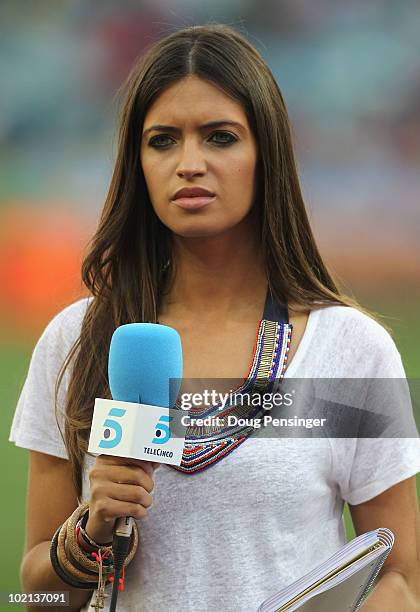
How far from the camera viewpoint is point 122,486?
1.07 meters

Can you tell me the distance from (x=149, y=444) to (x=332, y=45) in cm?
388

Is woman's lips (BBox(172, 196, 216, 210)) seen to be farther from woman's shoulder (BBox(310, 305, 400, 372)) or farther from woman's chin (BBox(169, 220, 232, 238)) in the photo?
woman's shoulder (BBox(310, 305, 400, 372))

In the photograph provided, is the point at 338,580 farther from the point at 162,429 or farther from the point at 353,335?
the point at 353,335

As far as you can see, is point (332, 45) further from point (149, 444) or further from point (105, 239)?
point (149, 444)

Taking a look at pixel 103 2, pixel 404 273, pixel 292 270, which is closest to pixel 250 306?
pixel 292 270

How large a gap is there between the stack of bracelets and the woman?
28 millimetres

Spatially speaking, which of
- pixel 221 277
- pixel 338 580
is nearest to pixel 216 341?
pixel 221 277

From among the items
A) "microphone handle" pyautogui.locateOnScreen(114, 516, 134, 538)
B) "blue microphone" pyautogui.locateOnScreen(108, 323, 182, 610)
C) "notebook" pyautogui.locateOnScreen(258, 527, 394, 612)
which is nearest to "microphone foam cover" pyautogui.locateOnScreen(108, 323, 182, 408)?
"blue microphone" pyautogui.locateOnScreen(108, 323, 182, 610)

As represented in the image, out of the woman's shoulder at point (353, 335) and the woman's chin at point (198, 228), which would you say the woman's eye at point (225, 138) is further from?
the woman's shoulder at point (353, 335)

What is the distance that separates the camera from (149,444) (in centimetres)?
104

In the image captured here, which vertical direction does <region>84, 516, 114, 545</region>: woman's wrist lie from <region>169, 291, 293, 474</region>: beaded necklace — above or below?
below

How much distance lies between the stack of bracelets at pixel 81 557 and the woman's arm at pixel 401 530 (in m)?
0.36

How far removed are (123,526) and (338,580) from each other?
0.25 m

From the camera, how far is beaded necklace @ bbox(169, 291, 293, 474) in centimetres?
136
